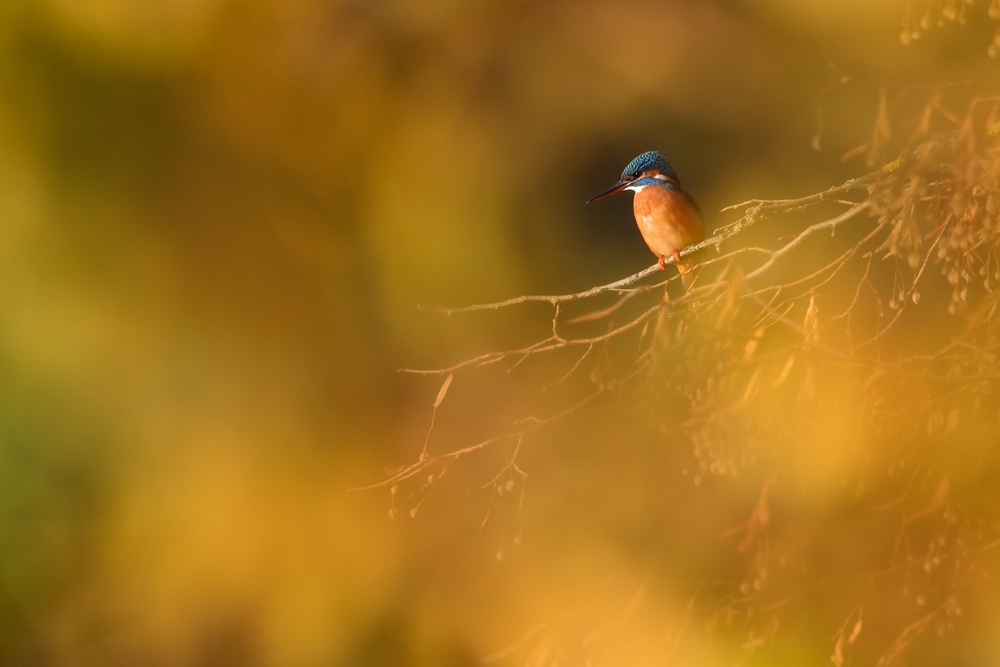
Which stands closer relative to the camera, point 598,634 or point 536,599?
point 598,634

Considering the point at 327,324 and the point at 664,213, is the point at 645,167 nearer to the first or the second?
the point at 664,213

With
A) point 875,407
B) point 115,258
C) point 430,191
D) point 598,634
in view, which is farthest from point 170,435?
point 875,407

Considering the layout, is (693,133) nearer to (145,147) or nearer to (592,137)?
(592,137)

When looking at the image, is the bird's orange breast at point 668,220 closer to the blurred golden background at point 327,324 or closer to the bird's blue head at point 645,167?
the bird's blue head at point 645,167

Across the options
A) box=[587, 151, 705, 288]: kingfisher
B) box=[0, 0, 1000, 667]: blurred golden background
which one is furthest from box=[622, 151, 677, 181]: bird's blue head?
box=[0, 0, 1000, 667]: blurred golden background

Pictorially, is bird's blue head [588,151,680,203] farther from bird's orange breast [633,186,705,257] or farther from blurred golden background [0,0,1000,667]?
blurred golden background [0,0,1000,667]
